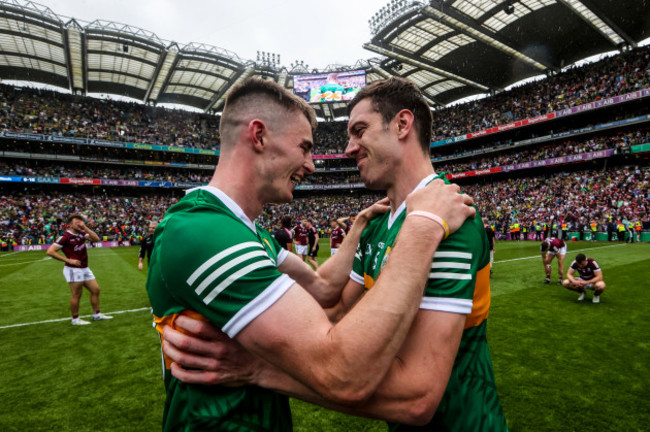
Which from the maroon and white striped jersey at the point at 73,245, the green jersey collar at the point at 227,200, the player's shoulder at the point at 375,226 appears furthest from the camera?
the maroon and white striped jersey at the point at 73,245

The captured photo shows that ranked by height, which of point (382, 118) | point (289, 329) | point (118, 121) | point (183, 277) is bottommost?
point (289, 329)

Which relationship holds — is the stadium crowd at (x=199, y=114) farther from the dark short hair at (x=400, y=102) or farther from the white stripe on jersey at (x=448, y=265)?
the white stripe on jersey at (x=448, y=265)

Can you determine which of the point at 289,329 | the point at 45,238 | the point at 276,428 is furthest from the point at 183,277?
the point at 45,238

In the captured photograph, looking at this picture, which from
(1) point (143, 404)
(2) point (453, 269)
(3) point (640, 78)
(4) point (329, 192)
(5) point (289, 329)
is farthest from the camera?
(4) point (329, 192)

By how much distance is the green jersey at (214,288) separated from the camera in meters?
1.14

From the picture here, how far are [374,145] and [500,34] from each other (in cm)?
3692

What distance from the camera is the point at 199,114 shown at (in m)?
53.1

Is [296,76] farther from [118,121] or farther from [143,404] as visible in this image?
[143,404]

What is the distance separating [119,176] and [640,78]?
6092cm

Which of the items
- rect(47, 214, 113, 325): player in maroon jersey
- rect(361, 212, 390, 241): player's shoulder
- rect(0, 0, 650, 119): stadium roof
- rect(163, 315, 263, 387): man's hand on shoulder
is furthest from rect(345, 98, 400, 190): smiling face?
rect(0, 0, 650, 119): stadium roof

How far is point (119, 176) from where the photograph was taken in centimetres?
4553

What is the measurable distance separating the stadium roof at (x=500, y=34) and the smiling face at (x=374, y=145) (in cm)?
2976

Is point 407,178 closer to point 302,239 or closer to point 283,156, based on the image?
point 283,156

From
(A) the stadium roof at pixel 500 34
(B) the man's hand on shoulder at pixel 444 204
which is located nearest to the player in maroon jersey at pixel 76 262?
(B) the man's hand on shoulder at pixel 444 204
